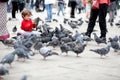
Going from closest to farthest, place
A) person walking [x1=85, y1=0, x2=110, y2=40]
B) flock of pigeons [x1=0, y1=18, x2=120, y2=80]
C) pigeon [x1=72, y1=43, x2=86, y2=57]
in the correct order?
flock of pigeons [x1=0, y1=18, x2=120, y2=80] → pigeon [x1=72, y1=43, x2=86, y2=57] → person walking [x1=85, y1=0, x2=110, y2=40]

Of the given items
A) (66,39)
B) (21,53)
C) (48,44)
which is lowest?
(48,44)

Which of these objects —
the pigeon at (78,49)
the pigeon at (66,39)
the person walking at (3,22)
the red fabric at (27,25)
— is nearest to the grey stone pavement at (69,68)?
the pigeon at (78,49)

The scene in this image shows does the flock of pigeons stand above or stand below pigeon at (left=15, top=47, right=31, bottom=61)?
below

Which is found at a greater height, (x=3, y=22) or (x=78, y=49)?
(x=3, y=22)

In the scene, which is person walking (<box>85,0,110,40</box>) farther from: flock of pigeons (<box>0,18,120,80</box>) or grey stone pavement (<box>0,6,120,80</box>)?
grey stone pavement (<box>0,6,120,80</box>)

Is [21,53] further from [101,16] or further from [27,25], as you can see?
[101,16]

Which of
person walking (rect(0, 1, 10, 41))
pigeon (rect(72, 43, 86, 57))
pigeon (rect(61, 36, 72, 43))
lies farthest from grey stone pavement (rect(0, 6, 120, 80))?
person walking (rect(0, 1, 10, 41))

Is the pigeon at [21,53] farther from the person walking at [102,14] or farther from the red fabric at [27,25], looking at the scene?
the person walking at [102,14]

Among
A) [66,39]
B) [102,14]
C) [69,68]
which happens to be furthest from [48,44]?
[69,68]

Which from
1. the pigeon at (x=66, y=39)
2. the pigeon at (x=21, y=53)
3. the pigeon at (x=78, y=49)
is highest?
the pigeon at (x=21, y=53)

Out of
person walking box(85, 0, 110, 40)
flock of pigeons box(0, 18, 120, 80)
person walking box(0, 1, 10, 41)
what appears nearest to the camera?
Answer: flock of pigeons box(0, 18, 120, 80)

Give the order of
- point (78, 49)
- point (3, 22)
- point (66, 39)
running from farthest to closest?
1. point (3, 22)
2. point (66, 39)
3. point (78, 49)

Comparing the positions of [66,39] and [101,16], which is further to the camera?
[101,16]

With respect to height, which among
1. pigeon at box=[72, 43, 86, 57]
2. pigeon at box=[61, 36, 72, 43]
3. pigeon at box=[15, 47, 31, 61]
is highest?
pigeon at box=[15, 47, 31, 61]
